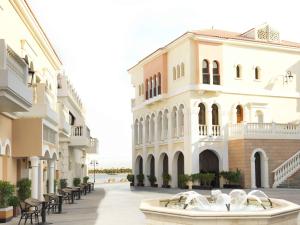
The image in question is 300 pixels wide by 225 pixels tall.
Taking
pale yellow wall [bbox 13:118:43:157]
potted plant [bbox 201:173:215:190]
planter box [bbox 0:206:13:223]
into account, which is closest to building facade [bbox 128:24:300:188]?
potted plant [bbox 201:173:215:190]

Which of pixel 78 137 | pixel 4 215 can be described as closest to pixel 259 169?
pixel 78 137

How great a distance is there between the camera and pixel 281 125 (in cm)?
3472

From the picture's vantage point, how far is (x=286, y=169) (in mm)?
33562

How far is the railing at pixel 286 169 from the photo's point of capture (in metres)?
33.3

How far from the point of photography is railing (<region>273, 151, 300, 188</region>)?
33.3 meters

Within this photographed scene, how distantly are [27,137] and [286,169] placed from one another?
1994cm

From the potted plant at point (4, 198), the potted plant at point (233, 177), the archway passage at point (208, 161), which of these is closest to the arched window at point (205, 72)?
the archway passage at point (208, 161)

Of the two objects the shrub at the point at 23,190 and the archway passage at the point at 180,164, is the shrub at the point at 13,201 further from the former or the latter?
the archway passage at the point at 180,164

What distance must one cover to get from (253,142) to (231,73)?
5.75 meters

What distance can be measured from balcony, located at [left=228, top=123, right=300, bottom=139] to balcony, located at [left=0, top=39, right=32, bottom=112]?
65.1 ft

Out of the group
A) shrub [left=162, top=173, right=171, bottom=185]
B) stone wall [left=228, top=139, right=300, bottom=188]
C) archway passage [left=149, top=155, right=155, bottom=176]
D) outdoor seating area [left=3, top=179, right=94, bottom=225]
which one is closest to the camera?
outdoor seating area [left=3, top=179, right=94, bottom=225]

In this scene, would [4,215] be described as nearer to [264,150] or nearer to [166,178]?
[264,150]

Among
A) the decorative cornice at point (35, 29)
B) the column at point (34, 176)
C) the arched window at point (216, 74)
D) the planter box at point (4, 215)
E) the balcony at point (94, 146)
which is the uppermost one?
the arched window at point (216, 74)

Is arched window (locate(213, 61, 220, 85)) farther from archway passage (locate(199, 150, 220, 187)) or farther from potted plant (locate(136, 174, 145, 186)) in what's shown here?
potted plant (locate(136, 174, 145, 186))
